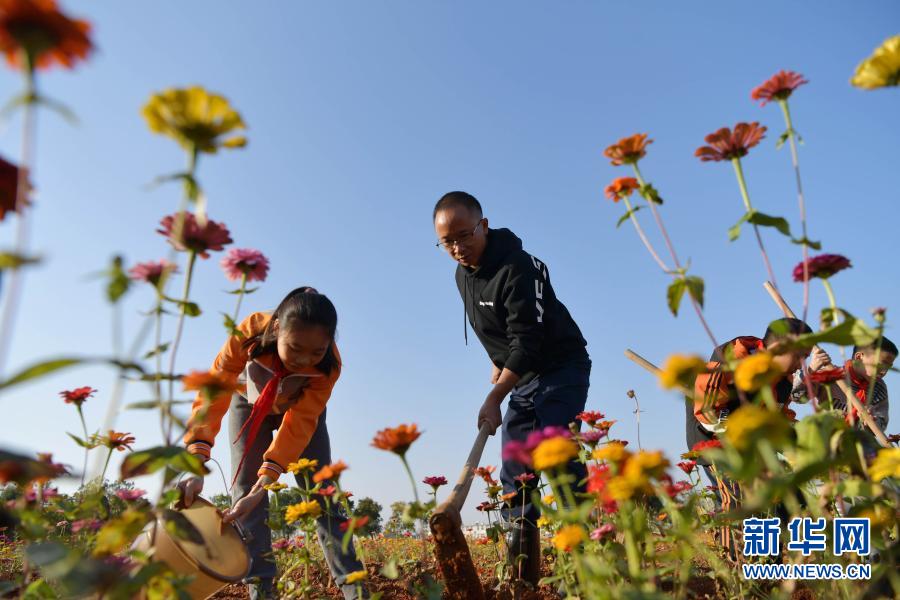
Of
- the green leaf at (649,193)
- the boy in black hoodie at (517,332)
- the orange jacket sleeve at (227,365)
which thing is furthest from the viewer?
the boy in black hoodie at (517,332)

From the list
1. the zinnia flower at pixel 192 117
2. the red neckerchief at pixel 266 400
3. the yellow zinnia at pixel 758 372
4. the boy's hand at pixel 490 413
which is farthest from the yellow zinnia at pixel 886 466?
the red neckerchief at pixel 266 400

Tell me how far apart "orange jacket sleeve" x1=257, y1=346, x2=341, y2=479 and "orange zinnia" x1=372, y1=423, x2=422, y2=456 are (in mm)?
1273

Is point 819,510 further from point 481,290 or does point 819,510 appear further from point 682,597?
point 481,290

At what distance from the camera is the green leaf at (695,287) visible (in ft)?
4.48

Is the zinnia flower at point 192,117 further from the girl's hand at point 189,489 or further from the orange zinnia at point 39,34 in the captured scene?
the girl's hand at point 189,489

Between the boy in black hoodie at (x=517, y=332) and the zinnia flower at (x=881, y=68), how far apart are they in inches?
73.4

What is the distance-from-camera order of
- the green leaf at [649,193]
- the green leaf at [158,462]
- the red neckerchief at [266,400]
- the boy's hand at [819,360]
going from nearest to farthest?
the green leaf at [158,462] < the green leaf at [649,193] < the boy's hand at [819,360] < the red neckerchief at [266,400]

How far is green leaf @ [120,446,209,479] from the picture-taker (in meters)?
1.13

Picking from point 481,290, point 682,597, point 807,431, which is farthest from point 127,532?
point 481,290

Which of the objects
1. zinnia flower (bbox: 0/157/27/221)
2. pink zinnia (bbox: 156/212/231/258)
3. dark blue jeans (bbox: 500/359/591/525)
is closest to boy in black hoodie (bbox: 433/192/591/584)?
dark blue jeans (bbox: 500/359/591/525)

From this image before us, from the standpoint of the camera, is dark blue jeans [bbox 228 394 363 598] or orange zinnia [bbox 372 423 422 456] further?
dark blue jeans [bbox 228 394 363 598]

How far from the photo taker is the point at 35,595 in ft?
4.58

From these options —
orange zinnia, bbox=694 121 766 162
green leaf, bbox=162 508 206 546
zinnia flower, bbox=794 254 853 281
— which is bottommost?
green leaf, bbox=162 508 206 546

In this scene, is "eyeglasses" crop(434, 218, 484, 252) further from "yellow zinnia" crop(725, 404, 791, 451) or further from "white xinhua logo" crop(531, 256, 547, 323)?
"yellow zinnia" crop(725, 404, 791, 451)
